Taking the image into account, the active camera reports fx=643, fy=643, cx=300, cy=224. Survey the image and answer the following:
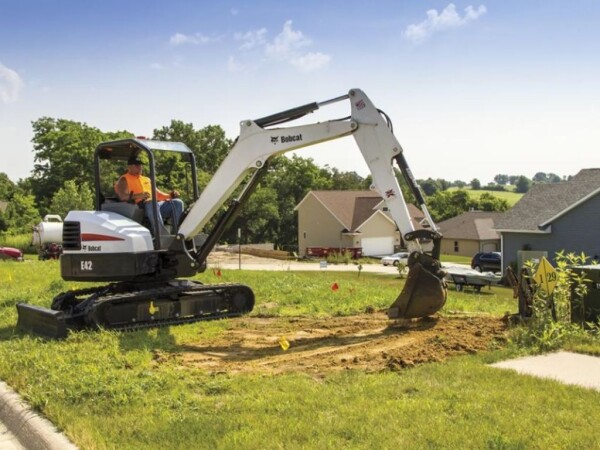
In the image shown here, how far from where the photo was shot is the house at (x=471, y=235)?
61188 millimetres

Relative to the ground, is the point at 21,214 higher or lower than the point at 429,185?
lower

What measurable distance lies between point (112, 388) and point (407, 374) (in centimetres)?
297

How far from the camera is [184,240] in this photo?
10.5m

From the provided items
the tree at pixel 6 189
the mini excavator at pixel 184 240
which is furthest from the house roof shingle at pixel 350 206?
the mini excavator at pixel 184 240

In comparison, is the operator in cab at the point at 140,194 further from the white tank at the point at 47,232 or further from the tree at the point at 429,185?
the tree at the point at 429,185

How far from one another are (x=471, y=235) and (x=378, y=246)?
31.8ft

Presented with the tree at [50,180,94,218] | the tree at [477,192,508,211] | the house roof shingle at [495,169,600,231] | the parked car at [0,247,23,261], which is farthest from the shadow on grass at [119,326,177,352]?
the tree at [477,192,508,211]

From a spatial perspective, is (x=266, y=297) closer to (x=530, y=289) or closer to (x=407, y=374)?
(x=530, y=289)

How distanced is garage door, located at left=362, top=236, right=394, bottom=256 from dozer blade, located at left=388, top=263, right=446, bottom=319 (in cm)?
4923

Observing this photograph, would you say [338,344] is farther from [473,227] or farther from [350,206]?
[473,227]

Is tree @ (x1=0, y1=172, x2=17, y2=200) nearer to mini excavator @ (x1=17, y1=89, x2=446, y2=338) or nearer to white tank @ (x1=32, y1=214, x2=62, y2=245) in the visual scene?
white tank @ (x1=32, y1=214, x2=62, y2=245)

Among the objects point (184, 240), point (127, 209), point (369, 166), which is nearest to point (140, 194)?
point (127, 209)

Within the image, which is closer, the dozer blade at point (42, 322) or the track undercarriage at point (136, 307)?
the dozer blade at point (42, 322)

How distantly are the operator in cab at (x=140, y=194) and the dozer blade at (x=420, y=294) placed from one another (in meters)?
3.89
